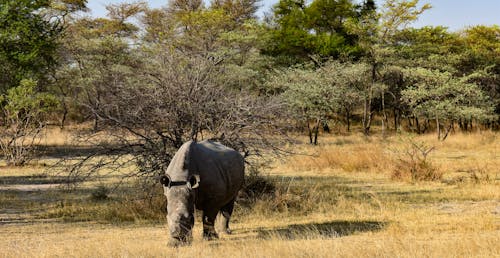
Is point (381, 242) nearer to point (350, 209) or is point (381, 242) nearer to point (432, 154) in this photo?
point (350, 209)

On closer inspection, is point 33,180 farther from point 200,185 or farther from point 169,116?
point 200,185

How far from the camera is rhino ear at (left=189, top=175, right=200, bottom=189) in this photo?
332 inches

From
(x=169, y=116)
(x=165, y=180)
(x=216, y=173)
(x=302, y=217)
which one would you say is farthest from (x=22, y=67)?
(x=165, y=180)

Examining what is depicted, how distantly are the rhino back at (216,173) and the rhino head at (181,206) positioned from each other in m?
0.63

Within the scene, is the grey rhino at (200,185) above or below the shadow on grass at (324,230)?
above

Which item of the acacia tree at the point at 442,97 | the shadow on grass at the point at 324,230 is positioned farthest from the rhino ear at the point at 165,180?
the acacia tree at the point at 442,97

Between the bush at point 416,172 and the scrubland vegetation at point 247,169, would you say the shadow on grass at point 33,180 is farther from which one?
the bush at point 416,172

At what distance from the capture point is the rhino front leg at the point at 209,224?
9323mm

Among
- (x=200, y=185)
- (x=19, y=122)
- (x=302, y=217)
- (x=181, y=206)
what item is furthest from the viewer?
Answer: (x=19, y=122)

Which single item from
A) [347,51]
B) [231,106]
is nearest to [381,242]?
[231,106]

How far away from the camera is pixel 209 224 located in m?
9.38

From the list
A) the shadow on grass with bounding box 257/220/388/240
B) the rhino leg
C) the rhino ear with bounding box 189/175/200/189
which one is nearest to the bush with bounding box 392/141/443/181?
the shadow on grass with bounding box 257/220/388/240

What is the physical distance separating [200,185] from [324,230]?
2.86 metres

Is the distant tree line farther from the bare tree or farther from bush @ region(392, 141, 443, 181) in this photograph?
the bare tree
